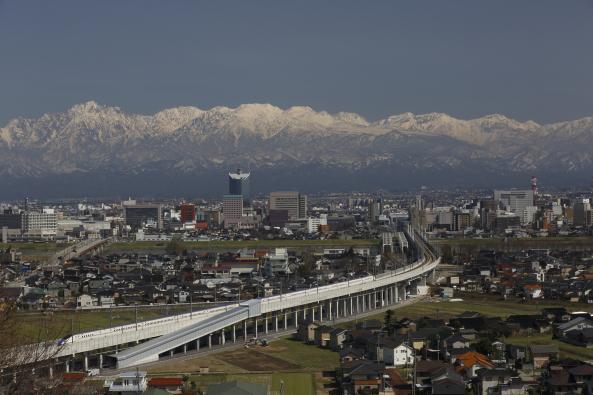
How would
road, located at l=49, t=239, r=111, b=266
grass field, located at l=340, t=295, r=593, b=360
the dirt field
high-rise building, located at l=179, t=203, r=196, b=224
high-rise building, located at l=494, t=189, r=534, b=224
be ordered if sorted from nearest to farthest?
the dirt field, grass field, located at l=340, t=295, r=593, b=360, road, located at l=49, t=239, r=111, b=266, high-rise building, located at l=179, t=203, r=196, b=224, high-rise building, located at l=494, t=189, r=534, b=224

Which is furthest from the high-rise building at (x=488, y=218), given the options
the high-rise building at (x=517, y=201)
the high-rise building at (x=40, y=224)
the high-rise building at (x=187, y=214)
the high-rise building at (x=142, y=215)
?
the high-rise building at (x=40, y=224)

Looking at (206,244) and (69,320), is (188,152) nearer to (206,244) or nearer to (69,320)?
(206,244)

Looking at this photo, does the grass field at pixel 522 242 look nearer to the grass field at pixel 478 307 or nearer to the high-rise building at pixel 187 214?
the grass field at pixel 478 307

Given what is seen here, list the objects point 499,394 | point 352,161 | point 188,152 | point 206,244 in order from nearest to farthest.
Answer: point 499,394, point 206,244, point 352,161, point 188,152

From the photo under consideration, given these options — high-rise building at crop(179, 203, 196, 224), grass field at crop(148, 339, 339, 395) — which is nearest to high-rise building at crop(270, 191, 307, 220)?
high-rise building at crop(179, 203, 196, 224)

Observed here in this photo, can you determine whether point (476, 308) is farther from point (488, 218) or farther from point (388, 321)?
point (488, 218)

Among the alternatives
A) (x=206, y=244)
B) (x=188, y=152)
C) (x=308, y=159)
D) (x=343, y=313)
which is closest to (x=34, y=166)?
(x=188, y=152)

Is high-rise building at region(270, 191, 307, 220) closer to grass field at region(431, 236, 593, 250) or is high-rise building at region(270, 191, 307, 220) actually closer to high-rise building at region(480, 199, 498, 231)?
high-rise building at region(480, 199, 498, 231)


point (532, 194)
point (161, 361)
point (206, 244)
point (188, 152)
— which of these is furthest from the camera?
point (188, 152)
